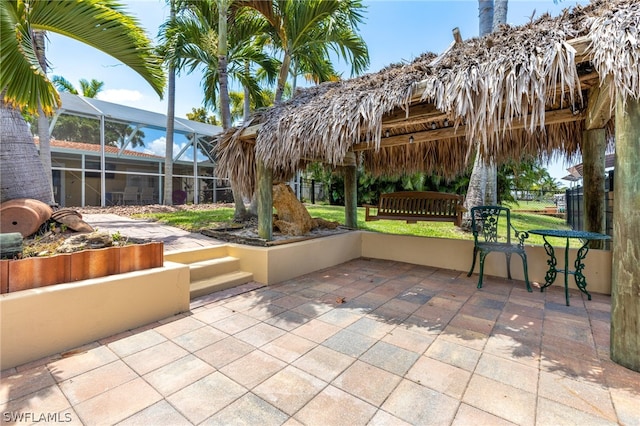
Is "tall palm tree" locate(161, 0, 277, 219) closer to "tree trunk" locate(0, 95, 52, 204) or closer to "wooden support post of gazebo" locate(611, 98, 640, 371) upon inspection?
"tree trunk" locate(0, 95, 52, 204)

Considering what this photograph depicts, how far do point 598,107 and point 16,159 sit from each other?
664cm

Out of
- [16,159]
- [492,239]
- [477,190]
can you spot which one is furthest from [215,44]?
[477,190]

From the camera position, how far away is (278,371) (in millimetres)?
2131

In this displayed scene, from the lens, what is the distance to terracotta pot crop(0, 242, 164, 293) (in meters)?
2.28

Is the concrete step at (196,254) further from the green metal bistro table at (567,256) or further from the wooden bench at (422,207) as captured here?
the green metal bistro table at (567,256)

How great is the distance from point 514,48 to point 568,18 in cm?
67

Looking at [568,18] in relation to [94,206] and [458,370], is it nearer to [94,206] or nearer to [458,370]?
[458,370]

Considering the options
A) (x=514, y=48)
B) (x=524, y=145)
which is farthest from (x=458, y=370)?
(x=524, y=145)

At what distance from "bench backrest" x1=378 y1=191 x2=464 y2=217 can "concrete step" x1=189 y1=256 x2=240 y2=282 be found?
324 centimetres

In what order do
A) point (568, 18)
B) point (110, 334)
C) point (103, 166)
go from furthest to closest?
point (103, 166)
point (568, 18)
point (110, 334)

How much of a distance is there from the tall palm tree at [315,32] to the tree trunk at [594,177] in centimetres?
553

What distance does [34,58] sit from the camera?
2658mm

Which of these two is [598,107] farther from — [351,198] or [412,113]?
[351,198]

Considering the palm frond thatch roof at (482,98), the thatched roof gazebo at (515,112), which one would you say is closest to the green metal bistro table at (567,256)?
the thatched roof gazebo at (515,112)
